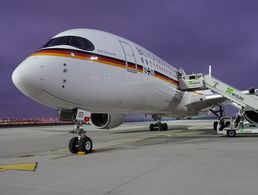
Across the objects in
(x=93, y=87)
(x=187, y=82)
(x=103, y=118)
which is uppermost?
(x=187, y=82)

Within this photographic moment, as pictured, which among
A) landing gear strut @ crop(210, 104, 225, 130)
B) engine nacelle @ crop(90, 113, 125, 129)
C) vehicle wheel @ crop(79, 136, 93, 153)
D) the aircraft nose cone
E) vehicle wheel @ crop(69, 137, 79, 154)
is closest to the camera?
the aircraft nose cone

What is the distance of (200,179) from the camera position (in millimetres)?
4695

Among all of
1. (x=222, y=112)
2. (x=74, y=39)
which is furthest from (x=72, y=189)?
(x=222, y=112)

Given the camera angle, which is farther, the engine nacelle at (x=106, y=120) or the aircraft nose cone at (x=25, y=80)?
the engine nacelle at (x=106, y=120)

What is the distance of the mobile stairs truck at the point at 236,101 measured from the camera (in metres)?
13.4

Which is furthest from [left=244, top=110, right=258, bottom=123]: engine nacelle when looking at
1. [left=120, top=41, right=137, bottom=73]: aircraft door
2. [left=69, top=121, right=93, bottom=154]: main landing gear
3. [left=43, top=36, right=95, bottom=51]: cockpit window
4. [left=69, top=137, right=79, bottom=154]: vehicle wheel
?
[left=43, top=36, right=95, bottom=51]: cockpit window

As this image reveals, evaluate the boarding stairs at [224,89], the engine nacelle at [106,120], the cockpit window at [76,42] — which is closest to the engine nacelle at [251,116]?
the boarding stairs at [224,89]

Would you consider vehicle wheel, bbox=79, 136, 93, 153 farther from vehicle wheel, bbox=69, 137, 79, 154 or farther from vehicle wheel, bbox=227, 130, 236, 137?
vehicle wheel, bbox=227, 130, 236, 137

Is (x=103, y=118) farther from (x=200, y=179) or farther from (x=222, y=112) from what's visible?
(x=222, y=112)

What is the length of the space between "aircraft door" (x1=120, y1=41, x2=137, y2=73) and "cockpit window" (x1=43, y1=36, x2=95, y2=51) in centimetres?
159

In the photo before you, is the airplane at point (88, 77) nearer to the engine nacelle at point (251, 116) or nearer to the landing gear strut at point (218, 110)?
the engine nacelle at point (251, 116)

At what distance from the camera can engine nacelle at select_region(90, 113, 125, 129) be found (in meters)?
11.5

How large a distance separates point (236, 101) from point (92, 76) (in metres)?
8.16

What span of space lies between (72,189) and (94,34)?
575 cm
